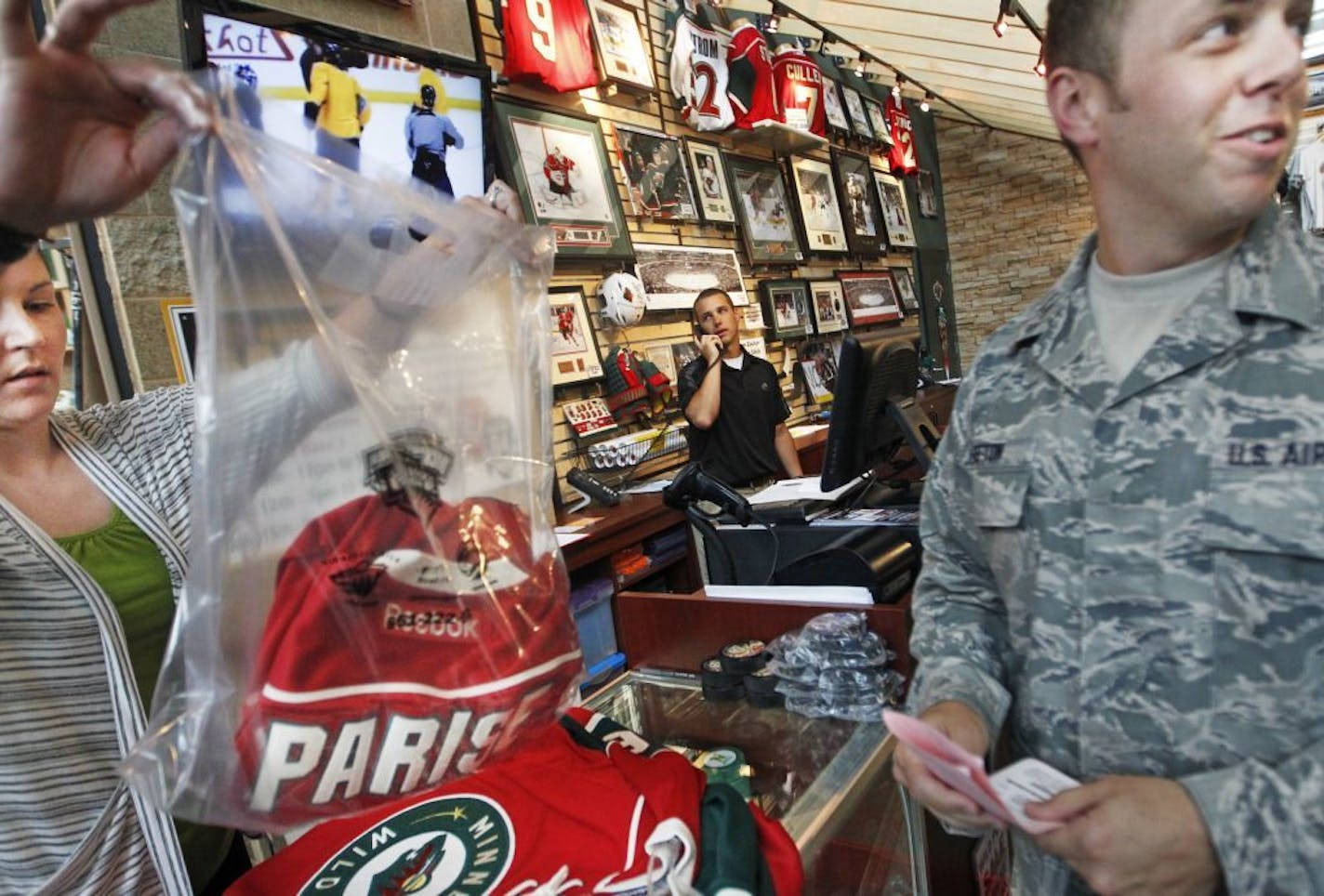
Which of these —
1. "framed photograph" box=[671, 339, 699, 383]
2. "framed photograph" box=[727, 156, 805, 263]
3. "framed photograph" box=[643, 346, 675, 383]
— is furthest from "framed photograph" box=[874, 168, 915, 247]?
"framed photograph" box=[643, 346, 675, 383]

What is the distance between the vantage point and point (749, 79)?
17.6 feet

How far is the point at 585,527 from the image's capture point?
3451 millimetres

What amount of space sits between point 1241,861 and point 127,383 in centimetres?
289

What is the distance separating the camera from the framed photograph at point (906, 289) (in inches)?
312

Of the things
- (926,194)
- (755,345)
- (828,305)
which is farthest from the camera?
(926,194)

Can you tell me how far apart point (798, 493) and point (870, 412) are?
37 centimetres

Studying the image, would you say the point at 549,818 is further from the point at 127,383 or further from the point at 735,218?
the point at 735,218

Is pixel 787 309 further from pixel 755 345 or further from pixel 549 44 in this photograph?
pixel 549 44

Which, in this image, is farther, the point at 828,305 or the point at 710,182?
the point at 828,305

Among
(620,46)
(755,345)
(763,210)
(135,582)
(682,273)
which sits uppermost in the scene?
(620,46)

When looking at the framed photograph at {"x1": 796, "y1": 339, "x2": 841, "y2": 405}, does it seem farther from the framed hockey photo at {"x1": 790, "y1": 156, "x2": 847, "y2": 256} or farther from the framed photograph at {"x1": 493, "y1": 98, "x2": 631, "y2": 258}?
the framed photograph at {"x1": 493, "y1": 98, "x2": 631, "y2": 258}

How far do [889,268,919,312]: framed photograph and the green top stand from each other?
7.46 metres

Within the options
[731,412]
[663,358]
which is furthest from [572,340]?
[731,412]

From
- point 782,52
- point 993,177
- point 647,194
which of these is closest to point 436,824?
point 647,194
